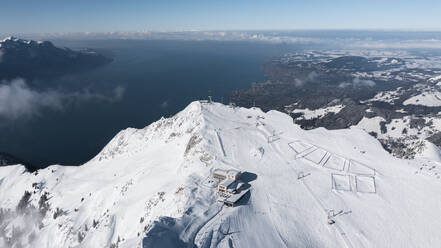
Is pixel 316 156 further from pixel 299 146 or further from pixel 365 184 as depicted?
pixel 365 184

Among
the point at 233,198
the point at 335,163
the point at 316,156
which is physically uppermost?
the point at 233,198

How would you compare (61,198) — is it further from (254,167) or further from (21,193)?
(254,167)

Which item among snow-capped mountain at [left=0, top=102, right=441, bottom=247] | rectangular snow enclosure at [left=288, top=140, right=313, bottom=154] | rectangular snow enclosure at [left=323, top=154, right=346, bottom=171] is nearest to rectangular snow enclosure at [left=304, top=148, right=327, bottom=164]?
snow-capped mountain at [left=0, top=102, right=441, bottom=247]

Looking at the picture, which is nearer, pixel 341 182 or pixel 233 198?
pixel 233 198

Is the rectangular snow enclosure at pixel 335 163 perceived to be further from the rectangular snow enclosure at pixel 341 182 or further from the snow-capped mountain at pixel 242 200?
the rectangular snow enclosure at pixel 341 182

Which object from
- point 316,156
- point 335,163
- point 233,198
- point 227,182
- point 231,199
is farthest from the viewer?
point 316,156

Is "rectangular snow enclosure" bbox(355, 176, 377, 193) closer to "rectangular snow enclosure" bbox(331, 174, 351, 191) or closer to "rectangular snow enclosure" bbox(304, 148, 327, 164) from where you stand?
"rectangular snow enclosure" bbox(331, 174, 351, 191)

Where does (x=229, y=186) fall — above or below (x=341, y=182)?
above

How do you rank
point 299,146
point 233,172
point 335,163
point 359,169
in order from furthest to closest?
point 299,146 < point 335,163 < point 359,169 < point 233,172

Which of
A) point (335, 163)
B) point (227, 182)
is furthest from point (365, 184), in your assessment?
point (227, 182)

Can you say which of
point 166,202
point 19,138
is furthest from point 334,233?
point 19,138
